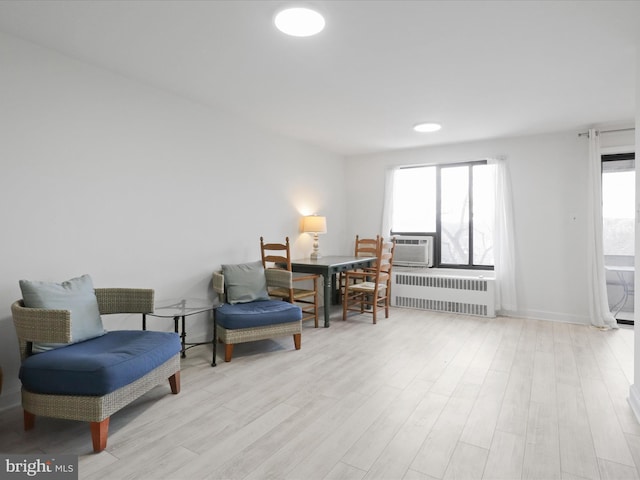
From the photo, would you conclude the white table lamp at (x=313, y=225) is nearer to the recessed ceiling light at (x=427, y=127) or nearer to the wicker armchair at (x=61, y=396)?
the recessed ceiling light at (x=427, y=127)

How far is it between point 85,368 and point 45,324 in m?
0.37

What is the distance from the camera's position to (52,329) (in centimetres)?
198

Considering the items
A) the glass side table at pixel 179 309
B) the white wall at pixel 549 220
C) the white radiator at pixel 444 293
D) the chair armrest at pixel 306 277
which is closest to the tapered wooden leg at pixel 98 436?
the glass side table at pixel 179 309

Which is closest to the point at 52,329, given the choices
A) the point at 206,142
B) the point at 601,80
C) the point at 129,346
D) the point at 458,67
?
the point at 129,346

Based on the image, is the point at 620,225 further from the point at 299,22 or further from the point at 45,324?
the point at 45,324

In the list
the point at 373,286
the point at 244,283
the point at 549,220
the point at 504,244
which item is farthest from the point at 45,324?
the point at 549,220

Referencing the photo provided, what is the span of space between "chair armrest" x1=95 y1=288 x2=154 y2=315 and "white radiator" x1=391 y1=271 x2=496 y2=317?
370 centimetres

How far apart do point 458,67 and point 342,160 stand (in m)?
3.45

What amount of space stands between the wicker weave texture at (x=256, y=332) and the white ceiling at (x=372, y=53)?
2.11 meters

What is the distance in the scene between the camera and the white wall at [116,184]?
2.38 metres

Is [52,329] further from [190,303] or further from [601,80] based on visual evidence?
[601,80]

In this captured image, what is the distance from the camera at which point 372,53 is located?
99.0 inches

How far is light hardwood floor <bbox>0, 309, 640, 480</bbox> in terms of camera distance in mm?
1772

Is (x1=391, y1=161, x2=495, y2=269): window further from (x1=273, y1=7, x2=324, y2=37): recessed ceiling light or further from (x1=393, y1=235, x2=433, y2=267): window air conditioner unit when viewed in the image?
(x1=273, y1=7, x2=324, y2=37): recessed ceiling light
